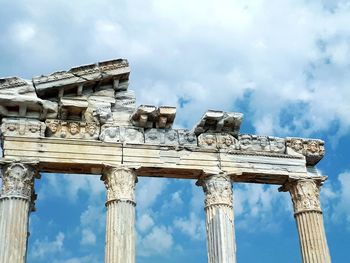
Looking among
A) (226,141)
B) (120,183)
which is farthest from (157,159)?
(226,141)

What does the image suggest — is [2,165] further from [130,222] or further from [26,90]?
[130,222]

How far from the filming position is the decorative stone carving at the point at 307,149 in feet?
70.3

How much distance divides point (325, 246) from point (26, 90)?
1130 cm

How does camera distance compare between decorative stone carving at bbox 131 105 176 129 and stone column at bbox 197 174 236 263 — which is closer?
stone column at bbox 197 174 236 263

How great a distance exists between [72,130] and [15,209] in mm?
3326

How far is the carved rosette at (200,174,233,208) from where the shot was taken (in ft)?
65.0

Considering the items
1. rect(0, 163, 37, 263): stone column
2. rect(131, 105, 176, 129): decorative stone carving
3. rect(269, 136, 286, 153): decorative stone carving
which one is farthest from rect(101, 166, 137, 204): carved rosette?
rect(269, 136, 286, 153): decorative stone carving

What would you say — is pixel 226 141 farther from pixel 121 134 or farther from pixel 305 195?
pixel 121 134

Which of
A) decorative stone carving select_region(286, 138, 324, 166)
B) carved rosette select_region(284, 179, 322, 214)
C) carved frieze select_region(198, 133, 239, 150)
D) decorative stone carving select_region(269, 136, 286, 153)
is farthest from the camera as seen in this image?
decorative stone carving select_region(286, 138, 324, 166)

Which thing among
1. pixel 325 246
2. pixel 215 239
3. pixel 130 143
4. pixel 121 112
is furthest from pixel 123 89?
pixel 325 246

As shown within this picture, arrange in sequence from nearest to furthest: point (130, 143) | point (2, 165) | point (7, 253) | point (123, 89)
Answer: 1. point (7, 253)
2. point (2, 165)
3. point (130, 143)
4. point (123, 89)

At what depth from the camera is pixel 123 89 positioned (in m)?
21.2

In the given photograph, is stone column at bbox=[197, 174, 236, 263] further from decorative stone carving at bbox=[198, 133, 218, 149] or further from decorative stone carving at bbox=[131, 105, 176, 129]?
decorative stone carving at bbox=[131, 105, 176, 129]

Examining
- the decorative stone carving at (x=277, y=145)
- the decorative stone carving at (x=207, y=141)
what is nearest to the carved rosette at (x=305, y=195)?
the decorative stone carving at (x=277, y=145)
